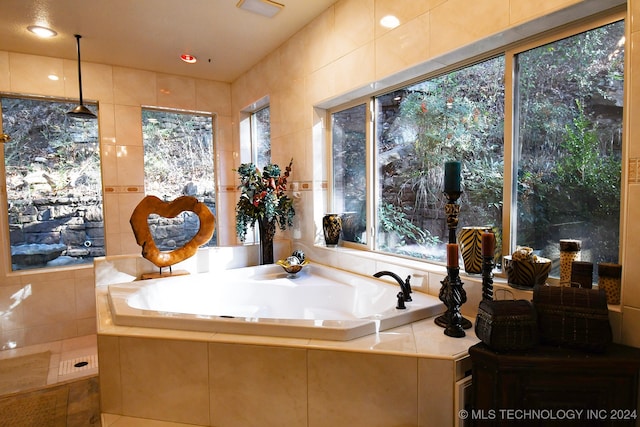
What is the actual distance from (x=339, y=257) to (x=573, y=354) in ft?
5.57

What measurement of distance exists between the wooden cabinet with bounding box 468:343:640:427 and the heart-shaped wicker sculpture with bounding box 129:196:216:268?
223 centimetres

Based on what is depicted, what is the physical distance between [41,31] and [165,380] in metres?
2.97

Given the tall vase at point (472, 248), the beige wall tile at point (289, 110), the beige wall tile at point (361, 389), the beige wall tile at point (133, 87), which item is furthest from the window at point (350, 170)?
the beige wall tile at point (133, 87)

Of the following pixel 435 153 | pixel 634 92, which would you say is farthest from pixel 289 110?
pixel 634 92

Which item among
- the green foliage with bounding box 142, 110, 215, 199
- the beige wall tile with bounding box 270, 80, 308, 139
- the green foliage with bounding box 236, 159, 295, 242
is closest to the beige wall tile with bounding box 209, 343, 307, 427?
the green foliage with bounding box 236, 159, 295, 242

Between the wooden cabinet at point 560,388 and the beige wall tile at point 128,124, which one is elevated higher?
the beige wall tile at point 128,124

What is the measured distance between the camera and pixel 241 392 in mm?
1488

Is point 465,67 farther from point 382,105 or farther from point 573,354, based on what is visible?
point 573,354

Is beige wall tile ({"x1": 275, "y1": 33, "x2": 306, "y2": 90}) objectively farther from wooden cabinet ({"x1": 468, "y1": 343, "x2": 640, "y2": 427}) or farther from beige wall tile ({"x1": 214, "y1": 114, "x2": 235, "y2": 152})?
wooden cabinet ({"x1": 468, "y1": 343, "x2": 640, "y2": 427})

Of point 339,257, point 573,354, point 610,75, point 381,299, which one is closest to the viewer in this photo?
point 573,354

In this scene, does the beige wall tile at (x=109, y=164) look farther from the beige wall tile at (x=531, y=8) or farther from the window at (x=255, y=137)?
the beige wall tile at (x=531, y=8)

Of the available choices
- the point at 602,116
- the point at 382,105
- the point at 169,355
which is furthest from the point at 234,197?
the point at 602,116

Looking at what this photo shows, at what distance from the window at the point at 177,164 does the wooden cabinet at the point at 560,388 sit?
3.48m

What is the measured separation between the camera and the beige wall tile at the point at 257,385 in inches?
56.5
